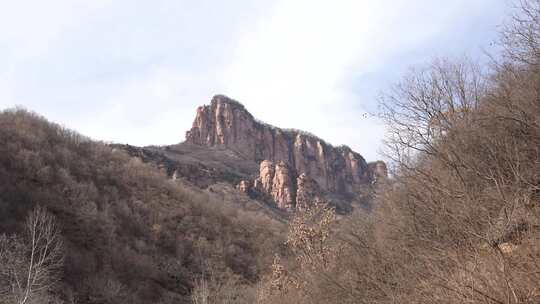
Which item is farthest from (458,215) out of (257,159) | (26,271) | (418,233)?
(257,159)

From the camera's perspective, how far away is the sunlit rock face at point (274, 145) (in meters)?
134

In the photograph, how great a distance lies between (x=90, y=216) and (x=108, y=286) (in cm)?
1159

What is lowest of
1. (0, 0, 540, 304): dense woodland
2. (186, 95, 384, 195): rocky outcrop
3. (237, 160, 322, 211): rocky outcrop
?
(0, 0, 540, 304): dense woodland

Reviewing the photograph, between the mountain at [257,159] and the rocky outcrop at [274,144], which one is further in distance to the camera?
the rocky outcrop at [274,144]

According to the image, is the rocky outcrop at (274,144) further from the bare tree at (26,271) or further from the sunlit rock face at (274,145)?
the bare tree at (26,271)

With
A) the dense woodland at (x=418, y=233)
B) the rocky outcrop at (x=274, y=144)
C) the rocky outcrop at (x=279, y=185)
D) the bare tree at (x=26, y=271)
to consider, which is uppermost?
the rocky outcrop at (x=274, y=144)

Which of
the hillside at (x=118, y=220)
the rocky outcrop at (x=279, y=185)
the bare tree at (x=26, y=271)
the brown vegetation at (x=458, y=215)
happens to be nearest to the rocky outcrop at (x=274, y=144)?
the rocky outcrop at (x=279, y=185)

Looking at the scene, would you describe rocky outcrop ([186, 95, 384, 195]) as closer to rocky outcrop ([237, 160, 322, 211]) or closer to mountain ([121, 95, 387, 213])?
mountain ([121, 95, 387, 213])

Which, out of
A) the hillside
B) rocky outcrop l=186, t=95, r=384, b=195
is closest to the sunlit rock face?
rocky outcrop l=186, t=95, r=384, b=195

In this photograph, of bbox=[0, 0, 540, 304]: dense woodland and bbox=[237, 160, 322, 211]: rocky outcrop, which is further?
bbox=[237, 160, 322, 211]: rocky outcrop

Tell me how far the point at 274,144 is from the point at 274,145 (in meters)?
0.59

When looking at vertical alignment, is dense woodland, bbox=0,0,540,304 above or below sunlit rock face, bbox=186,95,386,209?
below

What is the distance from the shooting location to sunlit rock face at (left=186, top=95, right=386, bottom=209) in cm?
13388

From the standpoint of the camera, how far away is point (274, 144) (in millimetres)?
144250
